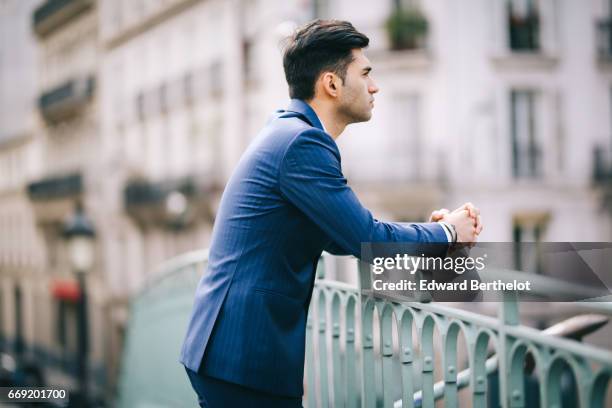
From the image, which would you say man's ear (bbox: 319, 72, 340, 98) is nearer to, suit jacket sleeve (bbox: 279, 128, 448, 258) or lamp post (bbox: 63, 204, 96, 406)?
suit jacket sleeve (bbox: 279, 128, 448, 258)

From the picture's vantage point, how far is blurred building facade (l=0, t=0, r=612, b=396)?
1534 cm

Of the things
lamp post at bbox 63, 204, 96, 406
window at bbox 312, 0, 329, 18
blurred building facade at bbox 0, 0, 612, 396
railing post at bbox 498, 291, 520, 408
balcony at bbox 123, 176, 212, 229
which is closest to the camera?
railing post at bbox 498, 291, 520, 408

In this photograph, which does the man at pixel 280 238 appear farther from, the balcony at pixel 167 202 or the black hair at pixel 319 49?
the balcony at pixel 167 202

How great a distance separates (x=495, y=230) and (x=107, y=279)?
13.0 meters

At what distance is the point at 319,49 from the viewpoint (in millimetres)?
2027

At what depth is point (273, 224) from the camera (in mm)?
1930

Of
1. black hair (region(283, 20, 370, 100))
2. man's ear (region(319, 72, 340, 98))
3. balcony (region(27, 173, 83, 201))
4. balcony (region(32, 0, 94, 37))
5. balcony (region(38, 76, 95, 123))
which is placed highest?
balcony (region(32, 0, 94, 37))

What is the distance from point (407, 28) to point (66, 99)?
45.7 feet

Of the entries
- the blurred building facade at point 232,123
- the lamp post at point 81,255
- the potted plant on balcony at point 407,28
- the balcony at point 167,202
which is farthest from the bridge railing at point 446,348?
the balcony at point 167,202

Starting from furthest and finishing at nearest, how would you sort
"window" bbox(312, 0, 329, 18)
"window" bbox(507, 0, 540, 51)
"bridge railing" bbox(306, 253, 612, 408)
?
"window" bbox(312, 0, 329, 18), "window" bbox(507, 0, 540, 51), "bridge railing" bbox(306, 253, 612, 408)

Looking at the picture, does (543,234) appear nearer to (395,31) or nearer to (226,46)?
(395,31)

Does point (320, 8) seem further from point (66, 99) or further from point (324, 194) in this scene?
point (324, 194)

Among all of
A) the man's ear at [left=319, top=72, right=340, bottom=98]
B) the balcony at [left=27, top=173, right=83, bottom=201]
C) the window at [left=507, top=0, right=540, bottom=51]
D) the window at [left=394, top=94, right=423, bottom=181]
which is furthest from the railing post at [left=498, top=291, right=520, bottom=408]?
the balcony at [left=27, top=173, right=83, bottom=201]

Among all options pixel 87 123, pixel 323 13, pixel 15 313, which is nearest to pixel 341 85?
pixel 323 13
